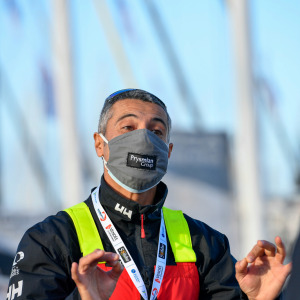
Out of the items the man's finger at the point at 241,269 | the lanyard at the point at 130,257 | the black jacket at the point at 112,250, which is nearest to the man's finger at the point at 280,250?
the man's finger at the point at 241,269

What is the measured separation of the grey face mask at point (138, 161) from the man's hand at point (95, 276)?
56 centimetres

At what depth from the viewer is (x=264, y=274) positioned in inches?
112

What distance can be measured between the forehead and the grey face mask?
11 centimetres

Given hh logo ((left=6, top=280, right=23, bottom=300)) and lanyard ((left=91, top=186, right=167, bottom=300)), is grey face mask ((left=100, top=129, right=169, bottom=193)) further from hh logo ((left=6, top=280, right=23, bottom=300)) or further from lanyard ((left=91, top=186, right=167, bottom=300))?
hh logo ((left=6, top=280, right=23, bottom=300))

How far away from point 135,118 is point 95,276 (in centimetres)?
85

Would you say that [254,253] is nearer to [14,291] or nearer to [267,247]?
[267,247]

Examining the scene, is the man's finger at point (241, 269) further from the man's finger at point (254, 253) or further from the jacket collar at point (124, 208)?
the jacket collar at point (124, 208)

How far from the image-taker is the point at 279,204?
16469mm

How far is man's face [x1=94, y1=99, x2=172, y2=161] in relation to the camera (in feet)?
10.1

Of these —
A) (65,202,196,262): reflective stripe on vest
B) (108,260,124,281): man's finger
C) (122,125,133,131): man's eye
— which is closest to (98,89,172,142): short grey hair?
(122,125,133,131): man's eye

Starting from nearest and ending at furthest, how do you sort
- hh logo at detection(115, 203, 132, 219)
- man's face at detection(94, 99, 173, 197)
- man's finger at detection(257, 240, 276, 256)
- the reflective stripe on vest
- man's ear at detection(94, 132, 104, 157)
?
man's finger at detection(257, 240, 276, 256)
the reflective stripe on vest
hh logo at detection(115, 203, 132, 219)
man's face at detection(94, 99, 173, 197)
man's ear at detection(94, 132, 104, 157)

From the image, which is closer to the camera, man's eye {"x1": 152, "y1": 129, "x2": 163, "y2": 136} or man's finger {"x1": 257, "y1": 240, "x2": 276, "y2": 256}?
man's finger {"x1": 257, "y1": 240, "x2": 276, "y2": 256}

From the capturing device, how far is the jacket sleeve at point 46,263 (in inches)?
103

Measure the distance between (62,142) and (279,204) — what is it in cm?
666
